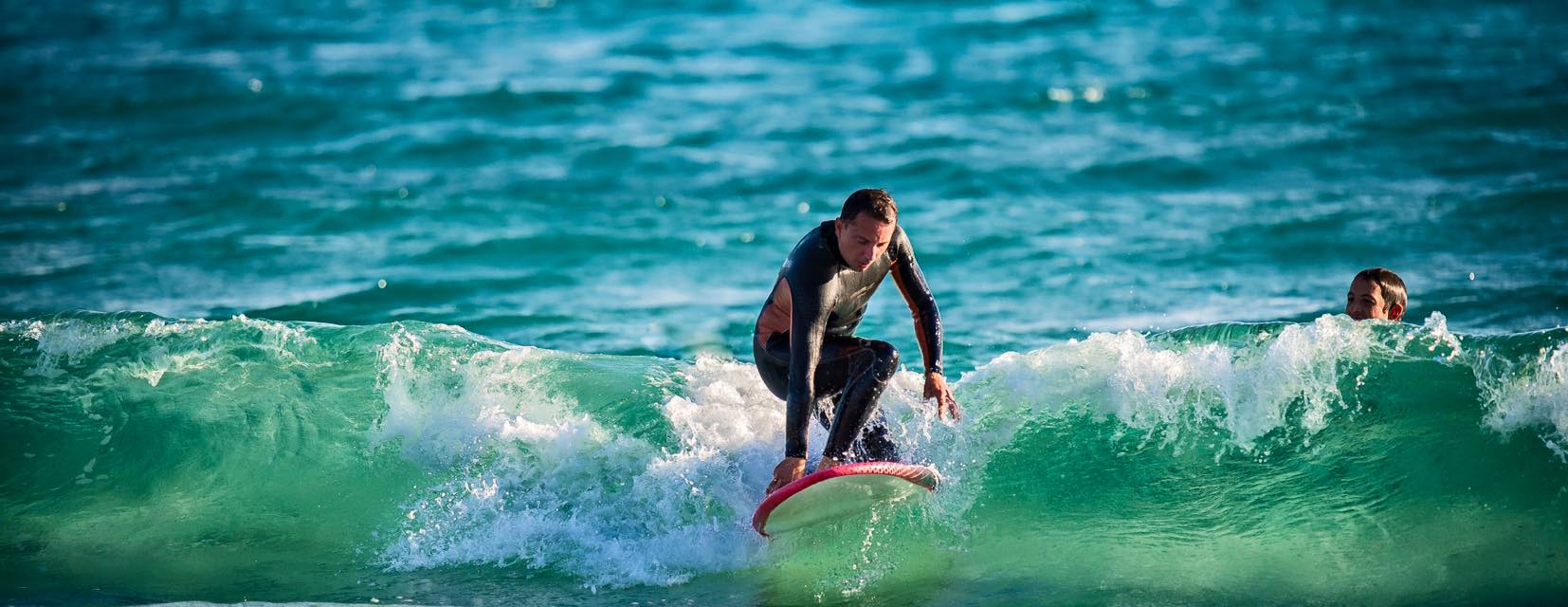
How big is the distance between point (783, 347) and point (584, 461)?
1.58 meters

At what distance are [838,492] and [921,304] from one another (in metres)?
0.87

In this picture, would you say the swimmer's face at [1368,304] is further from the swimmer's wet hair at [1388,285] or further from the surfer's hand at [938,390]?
the surfer's hand at [938,390]

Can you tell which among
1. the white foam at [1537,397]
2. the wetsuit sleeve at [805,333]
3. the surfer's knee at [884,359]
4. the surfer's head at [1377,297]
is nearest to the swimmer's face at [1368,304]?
the surfer's head at [1377,297]

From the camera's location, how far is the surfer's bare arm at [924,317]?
5.80 meters

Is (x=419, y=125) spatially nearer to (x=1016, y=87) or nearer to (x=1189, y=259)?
(x=1016, y=87)

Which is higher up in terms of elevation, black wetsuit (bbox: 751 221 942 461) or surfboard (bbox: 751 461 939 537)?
black wetsuit (bbox: 751 221 942 461)

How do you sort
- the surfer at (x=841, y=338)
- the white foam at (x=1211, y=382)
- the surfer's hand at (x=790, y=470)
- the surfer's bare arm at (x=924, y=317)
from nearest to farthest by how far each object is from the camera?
the surfer at (x=841, y=338)
the surfer's hand at (x=790, y=470)
the surfer's bare arm at (x=924, y=317)
the white foam at (x=1211, y=382)

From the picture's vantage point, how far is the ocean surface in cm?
644

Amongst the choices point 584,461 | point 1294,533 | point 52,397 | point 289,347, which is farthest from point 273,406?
point 1294,533

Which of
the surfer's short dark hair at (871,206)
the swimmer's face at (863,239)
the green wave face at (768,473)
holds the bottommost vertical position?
the green wave face at (768,473)

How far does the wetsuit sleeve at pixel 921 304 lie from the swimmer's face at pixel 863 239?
42cm

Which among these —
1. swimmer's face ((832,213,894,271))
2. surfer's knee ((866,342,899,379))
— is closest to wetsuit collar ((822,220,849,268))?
swimmer's face ((832,213,894,271))

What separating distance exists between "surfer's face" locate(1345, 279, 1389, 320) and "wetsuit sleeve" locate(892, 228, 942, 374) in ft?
8.64

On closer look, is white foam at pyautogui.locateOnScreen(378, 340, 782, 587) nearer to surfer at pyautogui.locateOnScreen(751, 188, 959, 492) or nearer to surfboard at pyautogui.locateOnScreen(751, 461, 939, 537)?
surfboard at pyautogui.locateOnScreen(751, 461, 939, 537)
